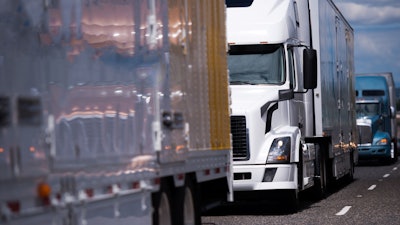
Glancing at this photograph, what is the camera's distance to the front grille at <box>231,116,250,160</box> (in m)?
17.7

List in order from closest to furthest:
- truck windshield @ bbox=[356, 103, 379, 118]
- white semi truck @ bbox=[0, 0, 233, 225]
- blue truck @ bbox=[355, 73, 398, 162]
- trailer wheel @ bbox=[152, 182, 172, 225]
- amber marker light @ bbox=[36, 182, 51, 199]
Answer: white semi truck @ bbox=[0, 0, 233, 225], amber marker light @ bbox=[36, 182, 51, 199], trailer wheel @ bbox=[152, 182, 172, 225], blue truck @ bbox=[355, 73, 398, 162], truck windshield @ bbox=[356, 103, 379, 118]

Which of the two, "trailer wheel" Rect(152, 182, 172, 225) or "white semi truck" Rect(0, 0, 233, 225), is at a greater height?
"white semi truck" Rect(0, 0, 233, 225)

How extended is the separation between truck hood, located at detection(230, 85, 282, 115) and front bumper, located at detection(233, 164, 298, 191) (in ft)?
3.16

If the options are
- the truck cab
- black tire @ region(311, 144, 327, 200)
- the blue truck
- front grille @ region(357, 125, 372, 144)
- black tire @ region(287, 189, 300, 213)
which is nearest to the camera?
black tire @ region(287, 189, 300, 213)

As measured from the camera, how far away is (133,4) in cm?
955

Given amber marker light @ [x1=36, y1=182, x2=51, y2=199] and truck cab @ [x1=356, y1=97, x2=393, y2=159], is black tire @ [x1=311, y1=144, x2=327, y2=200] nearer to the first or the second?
amber marker light @ [x1=36, y1=182, x2=51, y2=199]

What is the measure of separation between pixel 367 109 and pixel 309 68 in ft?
91.9

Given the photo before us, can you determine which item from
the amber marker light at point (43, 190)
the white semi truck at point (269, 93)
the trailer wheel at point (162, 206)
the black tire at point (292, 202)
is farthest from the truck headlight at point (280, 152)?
the amber marker light at point (43, 190)

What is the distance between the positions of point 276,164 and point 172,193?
22.5 ft

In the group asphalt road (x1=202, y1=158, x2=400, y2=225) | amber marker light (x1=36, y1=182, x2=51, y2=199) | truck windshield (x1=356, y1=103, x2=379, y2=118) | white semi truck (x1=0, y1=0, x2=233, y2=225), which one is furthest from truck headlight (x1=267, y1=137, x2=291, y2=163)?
truck windshield (x1=356, y1=103, x2=379, y2=118)

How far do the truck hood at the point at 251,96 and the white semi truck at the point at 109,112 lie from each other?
4.42 m

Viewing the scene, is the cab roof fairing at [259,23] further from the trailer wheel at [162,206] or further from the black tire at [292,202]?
the trailer wheel at [162,206]

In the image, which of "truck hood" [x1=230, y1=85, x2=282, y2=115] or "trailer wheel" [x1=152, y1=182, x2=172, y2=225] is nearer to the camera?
"trailer wheel" [x1=152, y1=182, x2=172, y2=225]

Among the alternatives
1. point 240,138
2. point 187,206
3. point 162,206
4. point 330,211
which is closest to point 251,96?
point 240,138
